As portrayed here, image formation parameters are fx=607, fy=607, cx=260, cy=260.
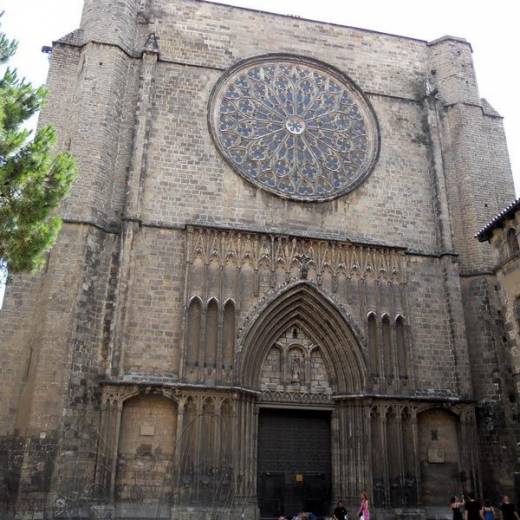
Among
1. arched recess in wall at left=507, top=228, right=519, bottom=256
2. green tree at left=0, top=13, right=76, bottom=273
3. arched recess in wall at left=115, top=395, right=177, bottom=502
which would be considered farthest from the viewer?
arched recess in wall at left=507, top=228, right=519, bottom=256

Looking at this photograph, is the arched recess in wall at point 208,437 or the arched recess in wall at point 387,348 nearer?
the arched recess in wall at point 208,437

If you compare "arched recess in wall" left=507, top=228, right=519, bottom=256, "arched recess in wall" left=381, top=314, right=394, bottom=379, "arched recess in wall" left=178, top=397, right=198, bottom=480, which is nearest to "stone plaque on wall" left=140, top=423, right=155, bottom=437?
"arched recess in wall" left=178, top=397, right=198, bottom=480

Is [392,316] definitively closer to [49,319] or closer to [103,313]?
[103,313]

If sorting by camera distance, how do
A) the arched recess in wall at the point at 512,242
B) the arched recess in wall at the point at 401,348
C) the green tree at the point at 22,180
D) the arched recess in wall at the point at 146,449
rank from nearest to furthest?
1. the green tree at the point at 22,180
2. the arched recess in wall at the point at 146,449
3. the arched recess in wall at the point at 512,242
4. the arched recess in wall at the point at 401,348

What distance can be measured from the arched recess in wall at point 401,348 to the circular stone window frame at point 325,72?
11.6 ft

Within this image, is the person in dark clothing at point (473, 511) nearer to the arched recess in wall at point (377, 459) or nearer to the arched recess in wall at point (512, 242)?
the arched recess in wall at point (377, 459)

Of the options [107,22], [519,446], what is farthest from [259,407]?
[107,22]

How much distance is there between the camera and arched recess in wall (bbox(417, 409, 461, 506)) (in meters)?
13.2

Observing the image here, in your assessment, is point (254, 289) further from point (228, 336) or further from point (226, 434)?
point (226, 434)

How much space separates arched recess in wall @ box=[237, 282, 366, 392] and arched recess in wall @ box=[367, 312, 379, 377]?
26 cm

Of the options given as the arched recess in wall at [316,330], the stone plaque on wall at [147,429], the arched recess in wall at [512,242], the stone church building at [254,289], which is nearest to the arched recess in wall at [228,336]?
the stone church building at [254,289]

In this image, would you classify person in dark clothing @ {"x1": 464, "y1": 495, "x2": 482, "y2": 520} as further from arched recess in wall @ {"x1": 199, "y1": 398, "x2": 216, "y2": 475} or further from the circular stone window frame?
the circular stone window frame

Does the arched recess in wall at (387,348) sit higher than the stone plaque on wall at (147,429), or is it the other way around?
the arched recess in wall at (387,348)

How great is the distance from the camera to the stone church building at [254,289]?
39.3 ft
